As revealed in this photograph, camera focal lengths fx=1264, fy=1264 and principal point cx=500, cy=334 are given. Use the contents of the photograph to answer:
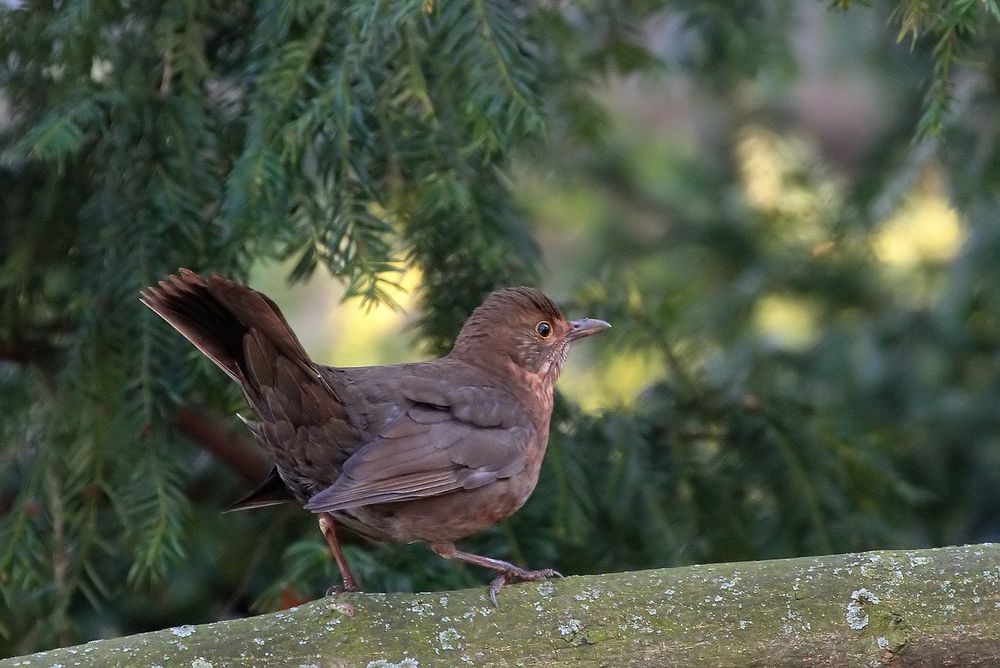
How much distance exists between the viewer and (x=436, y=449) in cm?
296

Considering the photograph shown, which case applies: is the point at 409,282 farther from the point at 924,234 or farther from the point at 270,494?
the point at 924,234

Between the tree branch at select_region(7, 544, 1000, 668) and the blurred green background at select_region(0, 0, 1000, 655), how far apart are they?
64 cm

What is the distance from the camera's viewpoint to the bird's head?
3309 mm

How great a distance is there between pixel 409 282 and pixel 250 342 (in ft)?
4.57

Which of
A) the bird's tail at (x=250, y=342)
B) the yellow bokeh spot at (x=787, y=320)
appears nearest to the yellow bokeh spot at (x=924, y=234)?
the yellow bokeh spot at (x=787, y=320)

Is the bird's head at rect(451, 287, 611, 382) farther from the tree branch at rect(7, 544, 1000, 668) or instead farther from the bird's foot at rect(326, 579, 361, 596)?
the tree branch at rect(7, 544, 1000, 668)

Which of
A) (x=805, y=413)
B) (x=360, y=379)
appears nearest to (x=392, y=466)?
(x=360, y=379)

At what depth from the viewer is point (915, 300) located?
5.40m

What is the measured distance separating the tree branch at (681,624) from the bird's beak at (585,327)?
3.76 feet

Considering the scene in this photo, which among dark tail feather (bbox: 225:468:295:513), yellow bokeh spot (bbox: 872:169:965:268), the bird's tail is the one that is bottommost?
dark tail feather (bbox: 225:468:295:513)

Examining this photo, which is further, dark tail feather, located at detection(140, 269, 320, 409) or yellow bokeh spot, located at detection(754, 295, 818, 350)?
yellow bokeh spot, located at detection(754, 295, 818, 350)

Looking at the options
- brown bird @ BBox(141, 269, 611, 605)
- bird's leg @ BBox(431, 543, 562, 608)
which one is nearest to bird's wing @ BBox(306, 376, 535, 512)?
brown bird @ BBox(141, 269, 611, 605)

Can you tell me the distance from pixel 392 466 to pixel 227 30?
47.4 inches

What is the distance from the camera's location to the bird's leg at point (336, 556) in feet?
9.19
